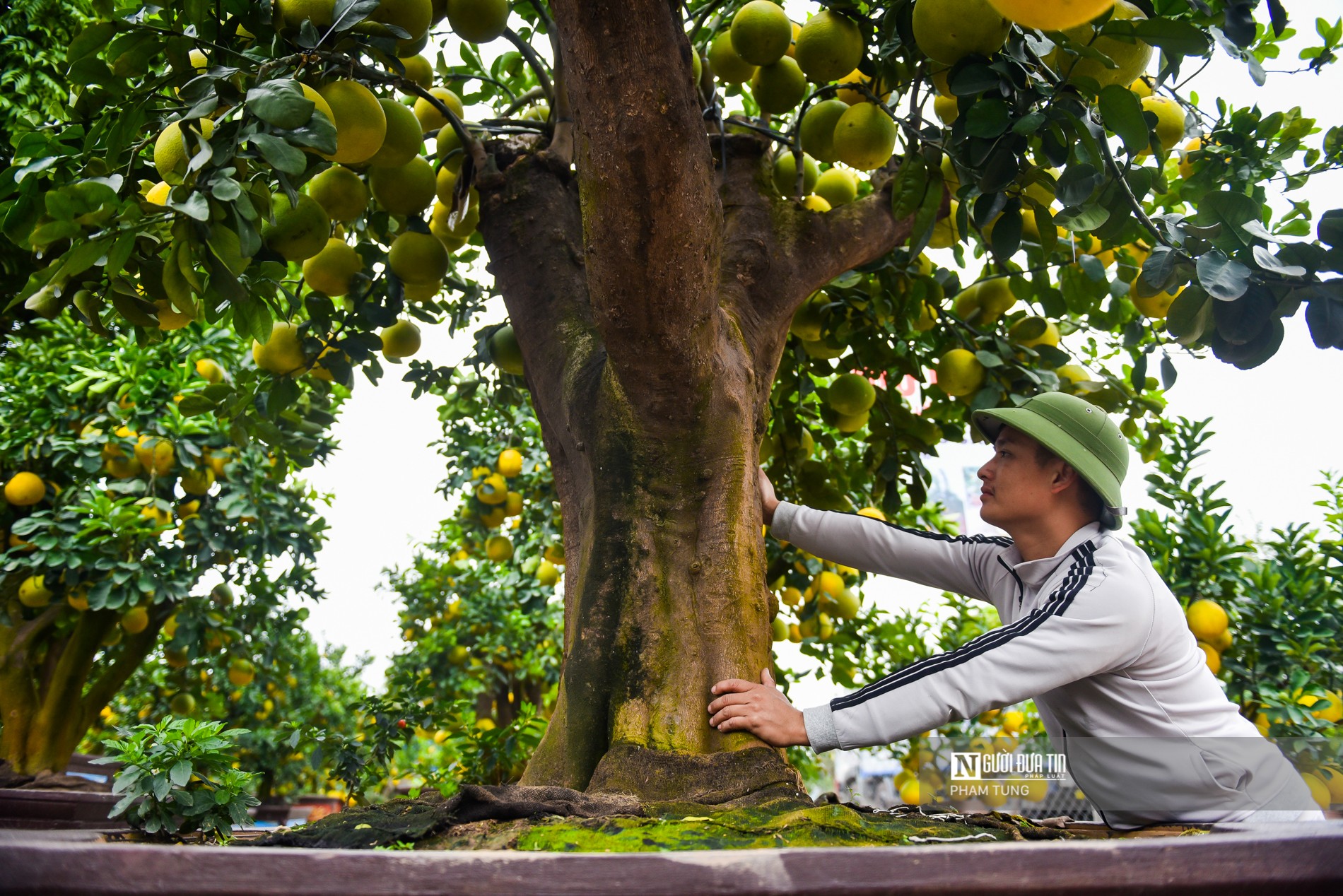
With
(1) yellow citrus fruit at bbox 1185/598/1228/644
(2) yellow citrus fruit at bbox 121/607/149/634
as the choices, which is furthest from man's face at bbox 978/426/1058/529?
(2) yellow citrus fruit at bbox 121/607/149/634

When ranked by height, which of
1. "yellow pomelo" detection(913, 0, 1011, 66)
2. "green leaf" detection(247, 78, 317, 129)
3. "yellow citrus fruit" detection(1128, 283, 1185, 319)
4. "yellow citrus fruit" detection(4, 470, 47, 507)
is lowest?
"green leaf" detection(247, 78, 317, 129)

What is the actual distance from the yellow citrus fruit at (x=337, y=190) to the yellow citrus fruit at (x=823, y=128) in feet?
3.82

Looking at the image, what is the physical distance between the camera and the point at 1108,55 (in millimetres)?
1722

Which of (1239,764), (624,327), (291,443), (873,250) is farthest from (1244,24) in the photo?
(291,443)

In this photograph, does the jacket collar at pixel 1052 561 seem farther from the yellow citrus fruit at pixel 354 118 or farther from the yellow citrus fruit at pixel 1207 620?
the yellow citrus fruit at pixel 1207 620

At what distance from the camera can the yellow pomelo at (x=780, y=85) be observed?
7.50 ft

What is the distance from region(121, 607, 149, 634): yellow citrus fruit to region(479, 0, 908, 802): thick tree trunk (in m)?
3.51

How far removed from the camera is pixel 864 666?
4.80 metres

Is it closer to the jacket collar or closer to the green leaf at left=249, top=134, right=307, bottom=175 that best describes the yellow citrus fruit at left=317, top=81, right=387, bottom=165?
the green leaf at left=249, top=134, right=307, bottom=175

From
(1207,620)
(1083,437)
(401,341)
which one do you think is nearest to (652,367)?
(1083,437)

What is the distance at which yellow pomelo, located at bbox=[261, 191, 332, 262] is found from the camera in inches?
69.3

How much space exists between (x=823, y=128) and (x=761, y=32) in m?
0.30

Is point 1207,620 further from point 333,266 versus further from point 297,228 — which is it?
point 297,228

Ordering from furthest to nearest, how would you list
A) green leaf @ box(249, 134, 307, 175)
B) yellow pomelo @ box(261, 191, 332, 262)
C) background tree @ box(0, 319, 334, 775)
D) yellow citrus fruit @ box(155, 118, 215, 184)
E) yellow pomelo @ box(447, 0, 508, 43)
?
background tree @ box(0, 319, 334, 775)
yellow pomelo @ box(447, 0, 508, 43)
yellow pomelo @ box(261, 191, 332, 262)
yellow citrus fruit @ box(155, 118, 215, 184)
green leaf @ box(249, 134, 307, 175)
